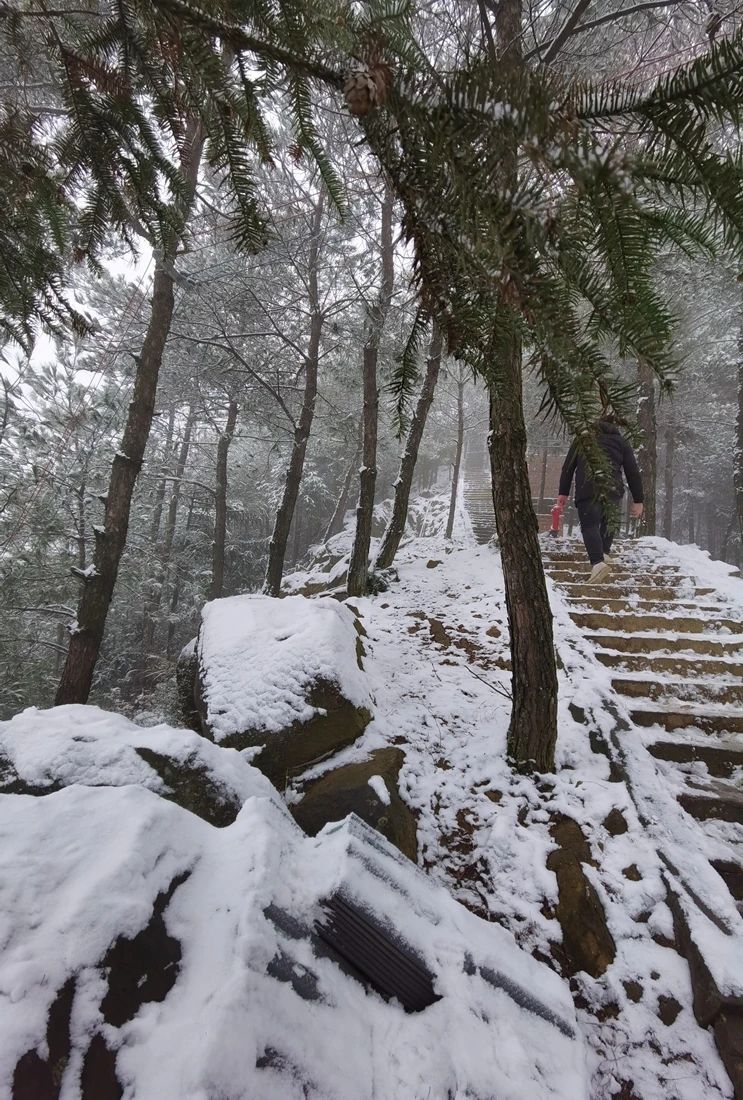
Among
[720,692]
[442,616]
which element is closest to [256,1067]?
[720,692]

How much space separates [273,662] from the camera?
12.8ft

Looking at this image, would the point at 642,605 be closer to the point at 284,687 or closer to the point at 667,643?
the point at 667,643

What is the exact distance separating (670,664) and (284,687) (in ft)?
12.7

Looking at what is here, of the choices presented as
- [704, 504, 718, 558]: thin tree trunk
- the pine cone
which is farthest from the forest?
[704, 504, 718, 558]: thin tree trunk

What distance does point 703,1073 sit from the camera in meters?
1.74

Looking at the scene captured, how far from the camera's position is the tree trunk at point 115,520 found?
545cm

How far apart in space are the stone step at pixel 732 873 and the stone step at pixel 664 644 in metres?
2.41

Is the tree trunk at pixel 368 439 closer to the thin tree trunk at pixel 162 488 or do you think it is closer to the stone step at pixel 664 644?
the stone step at pixel 664 644

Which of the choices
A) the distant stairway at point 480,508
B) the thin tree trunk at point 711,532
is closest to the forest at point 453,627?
the distant stairway at point 480,508

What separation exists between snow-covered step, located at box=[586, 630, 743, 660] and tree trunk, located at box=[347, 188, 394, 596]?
156 inches

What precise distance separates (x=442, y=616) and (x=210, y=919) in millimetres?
5135

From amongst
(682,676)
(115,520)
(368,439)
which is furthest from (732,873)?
(368,439)

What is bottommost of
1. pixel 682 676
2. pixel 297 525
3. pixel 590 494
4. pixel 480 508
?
pixel 682 676

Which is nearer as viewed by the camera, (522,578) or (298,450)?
(522,578)
